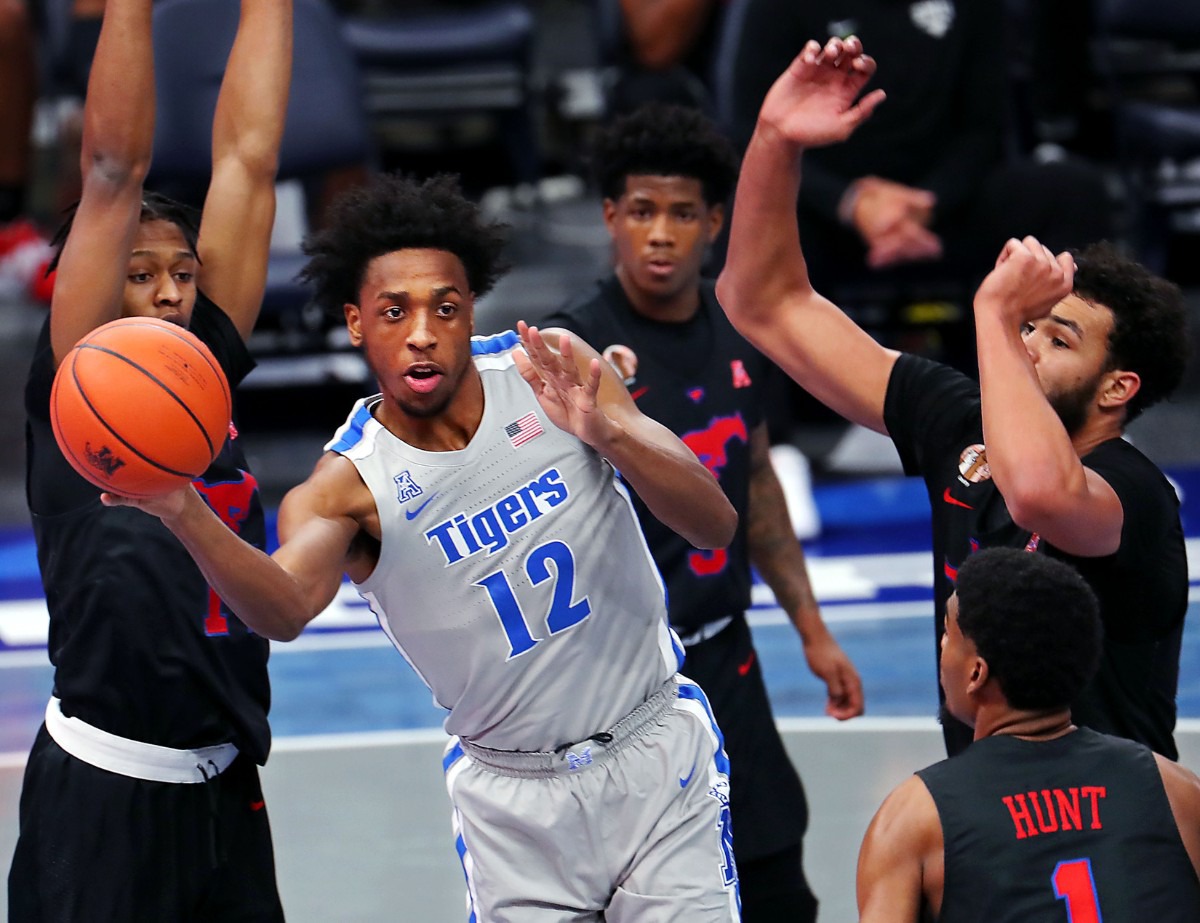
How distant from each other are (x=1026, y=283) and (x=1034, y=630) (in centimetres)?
69

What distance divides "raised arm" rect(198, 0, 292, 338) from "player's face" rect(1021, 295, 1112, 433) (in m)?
1.65

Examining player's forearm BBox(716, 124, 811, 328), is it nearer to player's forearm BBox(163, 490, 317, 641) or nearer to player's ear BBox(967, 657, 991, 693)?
player's ear BBox(967, 657, 991, 693)

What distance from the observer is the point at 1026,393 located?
3.51 metres

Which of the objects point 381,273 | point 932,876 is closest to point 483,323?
point 381,273

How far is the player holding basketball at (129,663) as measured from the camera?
365 cm

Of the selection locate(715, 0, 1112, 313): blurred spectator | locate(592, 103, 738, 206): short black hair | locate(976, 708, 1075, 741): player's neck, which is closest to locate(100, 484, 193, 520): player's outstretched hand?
locate(976, 708, 1075, 741): player's neck

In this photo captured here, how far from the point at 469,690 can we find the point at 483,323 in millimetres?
6186

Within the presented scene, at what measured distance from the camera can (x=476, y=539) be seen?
3768 mm

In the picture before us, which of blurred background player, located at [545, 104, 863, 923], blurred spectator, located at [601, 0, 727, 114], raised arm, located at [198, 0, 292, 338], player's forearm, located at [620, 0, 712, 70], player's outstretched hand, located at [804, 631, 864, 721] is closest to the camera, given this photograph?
raised arm, located at [198, 0, 292, 338]

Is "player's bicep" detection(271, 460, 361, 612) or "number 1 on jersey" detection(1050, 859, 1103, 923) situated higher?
"player's bicep" detection(271, 460, 361, 612)

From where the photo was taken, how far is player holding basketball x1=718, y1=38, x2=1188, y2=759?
3516mm

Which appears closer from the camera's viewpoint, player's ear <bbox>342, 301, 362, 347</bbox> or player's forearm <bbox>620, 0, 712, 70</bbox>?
player's ear <bbox>342, 301, 362, 347</bbox>

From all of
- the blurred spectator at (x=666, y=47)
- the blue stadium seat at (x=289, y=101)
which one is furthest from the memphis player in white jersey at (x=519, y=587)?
the blurred spectator at (x=666, y=47)

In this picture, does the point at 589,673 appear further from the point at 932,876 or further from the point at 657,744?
the point at 932,876
